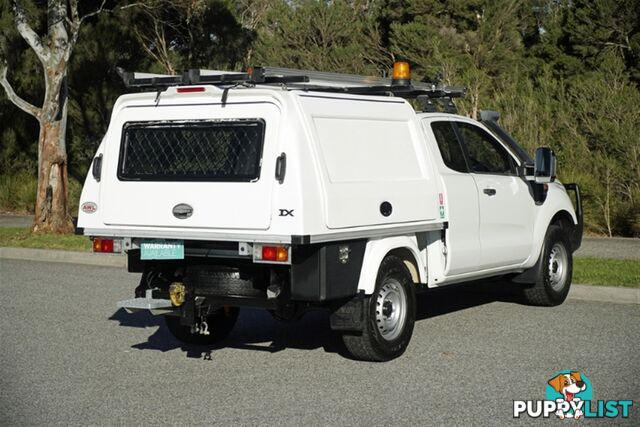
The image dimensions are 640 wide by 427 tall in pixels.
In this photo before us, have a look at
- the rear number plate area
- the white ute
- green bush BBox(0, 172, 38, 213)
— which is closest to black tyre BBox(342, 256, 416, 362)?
the white ute

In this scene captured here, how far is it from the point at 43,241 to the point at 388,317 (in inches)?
413

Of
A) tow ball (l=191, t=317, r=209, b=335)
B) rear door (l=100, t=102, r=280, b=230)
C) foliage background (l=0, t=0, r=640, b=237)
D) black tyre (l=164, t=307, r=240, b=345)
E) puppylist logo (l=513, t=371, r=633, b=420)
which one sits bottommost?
puppylist logo (l=513, t=371, r=633, b=420)

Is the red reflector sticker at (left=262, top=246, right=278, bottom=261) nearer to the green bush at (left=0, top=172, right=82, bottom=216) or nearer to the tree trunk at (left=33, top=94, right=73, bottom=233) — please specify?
the tree trunk at (left=33, top=94, right=73, bottom=233)

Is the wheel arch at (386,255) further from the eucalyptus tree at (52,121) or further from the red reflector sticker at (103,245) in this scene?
the eucalyptus tree at (52,121)

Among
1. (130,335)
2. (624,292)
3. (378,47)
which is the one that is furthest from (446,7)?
(130,335)

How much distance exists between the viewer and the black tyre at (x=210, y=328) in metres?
9.07

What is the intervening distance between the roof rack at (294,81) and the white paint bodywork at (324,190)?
7.5 inches

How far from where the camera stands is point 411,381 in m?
7.64

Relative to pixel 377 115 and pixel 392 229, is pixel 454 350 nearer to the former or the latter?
pixel 392 229

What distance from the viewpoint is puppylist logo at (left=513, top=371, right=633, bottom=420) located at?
6.71 metres

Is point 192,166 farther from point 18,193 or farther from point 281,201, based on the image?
point 18,193

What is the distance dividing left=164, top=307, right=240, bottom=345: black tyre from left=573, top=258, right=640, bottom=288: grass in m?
4.73

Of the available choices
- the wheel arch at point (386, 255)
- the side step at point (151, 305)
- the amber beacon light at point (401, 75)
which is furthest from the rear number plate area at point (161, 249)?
the amber beacon light at point (401, 75)

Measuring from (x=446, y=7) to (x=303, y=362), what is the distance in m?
32.4
